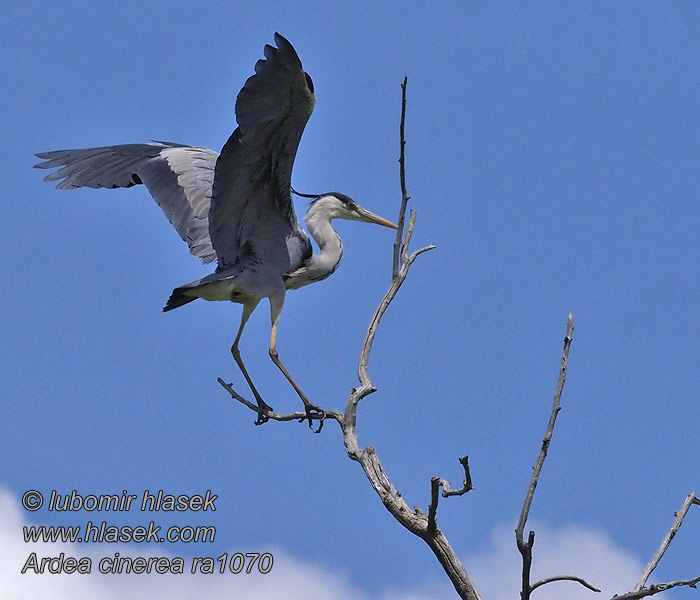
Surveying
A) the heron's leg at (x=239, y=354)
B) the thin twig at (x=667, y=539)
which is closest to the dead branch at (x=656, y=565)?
the thin twig at (x=667, y=539)

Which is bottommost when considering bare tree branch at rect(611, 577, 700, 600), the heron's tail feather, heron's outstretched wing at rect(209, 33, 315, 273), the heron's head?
bare tree branch at rect(611, 577, 700, 600)

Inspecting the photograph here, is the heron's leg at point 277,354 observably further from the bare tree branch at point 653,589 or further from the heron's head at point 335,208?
the bare tree branch at point 653,589

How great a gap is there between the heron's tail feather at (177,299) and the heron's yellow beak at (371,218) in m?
1.71

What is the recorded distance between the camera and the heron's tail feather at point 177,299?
278 inches

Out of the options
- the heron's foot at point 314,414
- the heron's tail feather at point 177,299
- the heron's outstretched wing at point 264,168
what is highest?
the heron's outstretched wing at point 264,168

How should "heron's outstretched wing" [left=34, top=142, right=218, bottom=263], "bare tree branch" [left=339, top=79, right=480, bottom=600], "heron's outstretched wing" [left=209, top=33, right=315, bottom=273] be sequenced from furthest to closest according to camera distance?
"heron's outstretched wing" [left=34, top=142, right=218, bottom=263] < "heron's outstretched wing" [left=209, top=33, right=315, bottom=273] < "bare tree branch" [left=339, top=79, right=480, bottom=600]

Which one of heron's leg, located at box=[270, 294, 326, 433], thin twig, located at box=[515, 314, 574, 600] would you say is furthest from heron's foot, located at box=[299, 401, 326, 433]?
thin twig, located at box=[515, 314, 574, 600]

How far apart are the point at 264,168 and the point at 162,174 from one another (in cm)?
136

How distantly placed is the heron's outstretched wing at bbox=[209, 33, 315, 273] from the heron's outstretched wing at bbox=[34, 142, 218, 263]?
1.03 feet

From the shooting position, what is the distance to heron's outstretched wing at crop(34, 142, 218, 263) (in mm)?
7504

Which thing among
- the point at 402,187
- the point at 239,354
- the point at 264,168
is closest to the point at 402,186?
the point at 402,187

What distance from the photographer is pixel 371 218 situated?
27.4 ft

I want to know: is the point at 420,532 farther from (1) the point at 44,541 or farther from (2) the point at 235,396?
(1) the point at 44,541

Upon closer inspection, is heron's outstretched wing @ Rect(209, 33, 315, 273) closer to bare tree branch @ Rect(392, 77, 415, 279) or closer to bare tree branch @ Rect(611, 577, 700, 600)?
bare tree branch @ Rect(392, 77, 415, 279)
